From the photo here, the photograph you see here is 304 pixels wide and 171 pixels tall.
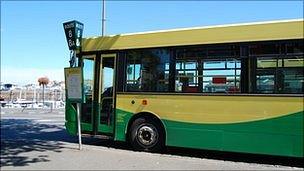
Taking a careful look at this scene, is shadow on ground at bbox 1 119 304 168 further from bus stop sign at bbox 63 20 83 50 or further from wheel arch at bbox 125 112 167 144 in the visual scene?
bus stop sign at bbox 63 20 83 50

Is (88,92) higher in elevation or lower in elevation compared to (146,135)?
higher

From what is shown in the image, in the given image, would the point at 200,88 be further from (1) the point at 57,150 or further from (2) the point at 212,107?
(1) the point at 57,150

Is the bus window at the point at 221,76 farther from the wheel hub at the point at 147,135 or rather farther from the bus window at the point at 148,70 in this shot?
the wheel hub at the point at 147,135

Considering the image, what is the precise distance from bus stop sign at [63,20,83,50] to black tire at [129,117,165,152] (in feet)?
7.78

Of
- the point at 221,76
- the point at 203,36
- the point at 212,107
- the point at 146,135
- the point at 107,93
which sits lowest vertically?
the point at 146,135

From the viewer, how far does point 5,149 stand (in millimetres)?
10977

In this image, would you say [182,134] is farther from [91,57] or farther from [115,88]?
[91,57]

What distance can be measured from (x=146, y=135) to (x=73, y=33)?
299 centimetres

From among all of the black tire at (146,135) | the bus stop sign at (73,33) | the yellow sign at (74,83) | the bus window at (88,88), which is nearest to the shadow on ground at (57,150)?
the black tire at (146,135)

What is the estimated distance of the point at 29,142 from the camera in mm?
12406

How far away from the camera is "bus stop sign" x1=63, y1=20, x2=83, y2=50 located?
1103cm

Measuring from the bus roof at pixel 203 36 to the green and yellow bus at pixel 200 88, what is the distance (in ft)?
0.07

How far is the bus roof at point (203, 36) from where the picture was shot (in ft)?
31.1

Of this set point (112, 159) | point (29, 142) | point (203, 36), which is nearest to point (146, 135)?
point (112, 159)
